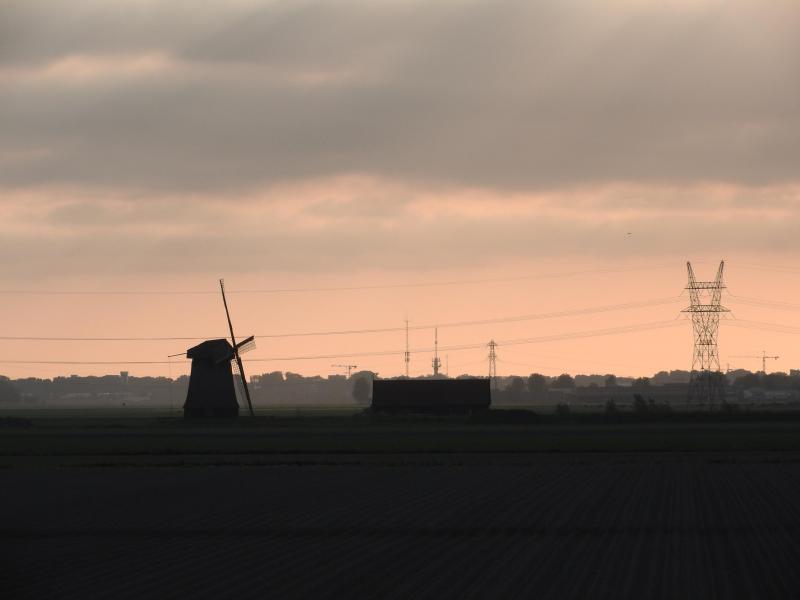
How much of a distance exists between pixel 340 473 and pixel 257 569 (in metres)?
26.3

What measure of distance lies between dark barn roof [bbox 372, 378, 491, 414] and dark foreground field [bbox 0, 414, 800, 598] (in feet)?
235

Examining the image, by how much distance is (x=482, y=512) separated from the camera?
1298 inches

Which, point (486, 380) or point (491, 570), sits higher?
point (486, 380)

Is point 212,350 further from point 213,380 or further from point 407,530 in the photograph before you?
point 407,530

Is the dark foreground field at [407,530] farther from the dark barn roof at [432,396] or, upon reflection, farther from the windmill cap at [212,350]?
the dark barn roof at [432,396]

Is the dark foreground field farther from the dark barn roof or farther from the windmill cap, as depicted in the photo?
the dark barn roof

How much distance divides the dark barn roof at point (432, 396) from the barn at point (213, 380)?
15.9 meters

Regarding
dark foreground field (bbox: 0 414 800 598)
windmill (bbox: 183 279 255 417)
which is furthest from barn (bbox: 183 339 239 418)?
dark foreground field (bbox: 0 414 800 598)

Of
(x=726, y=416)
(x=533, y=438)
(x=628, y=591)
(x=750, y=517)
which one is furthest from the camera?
(x=726, y=416)

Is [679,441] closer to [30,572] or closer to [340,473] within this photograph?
[340,473]

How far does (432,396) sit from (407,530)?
9672 cm

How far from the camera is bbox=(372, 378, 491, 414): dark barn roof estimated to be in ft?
412

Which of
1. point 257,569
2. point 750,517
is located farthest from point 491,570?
point 750,517

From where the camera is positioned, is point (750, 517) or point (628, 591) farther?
point (750, 517)
